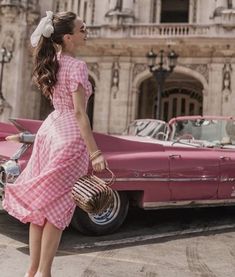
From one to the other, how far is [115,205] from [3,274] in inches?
76.0

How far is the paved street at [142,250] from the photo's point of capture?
3781mm

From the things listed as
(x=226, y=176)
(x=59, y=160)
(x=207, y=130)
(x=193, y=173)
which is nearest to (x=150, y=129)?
(x=207, y=130)

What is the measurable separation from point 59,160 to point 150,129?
200 inches

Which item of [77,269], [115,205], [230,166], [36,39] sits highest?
[36,39]

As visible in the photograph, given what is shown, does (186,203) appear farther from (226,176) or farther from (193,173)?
(226,176)

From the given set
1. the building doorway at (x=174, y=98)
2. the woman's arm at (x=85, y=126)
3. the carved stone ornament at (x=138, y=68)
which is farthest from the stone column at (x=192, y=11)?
the woman's arm at (x=85, y=126)

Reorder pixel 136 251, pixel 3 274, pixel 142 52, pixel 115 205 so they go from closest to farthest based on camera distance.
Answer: pixel 3 274 → pixel 136 251 → pixel 115 205 → pixel 142 52

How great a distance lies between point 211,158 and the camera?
579 cm

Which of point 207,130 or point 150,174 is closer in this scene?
point 150,174

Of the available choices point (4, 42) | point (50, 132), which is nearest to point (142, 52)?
point (4, 42)

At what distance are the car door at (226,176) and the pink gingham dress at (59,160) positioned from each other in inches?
139

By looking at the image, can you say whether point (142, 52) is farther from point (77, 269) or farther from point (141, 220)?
point (77, 269)

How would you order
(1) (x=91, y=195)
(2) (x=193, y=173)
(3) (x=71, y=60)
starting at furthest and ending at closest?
1. (2) (x=193, y=173)
2. (3) (x=71, y=60)
3. (1) (x=91, y=195)

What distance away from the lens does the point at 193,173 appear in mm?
5543
